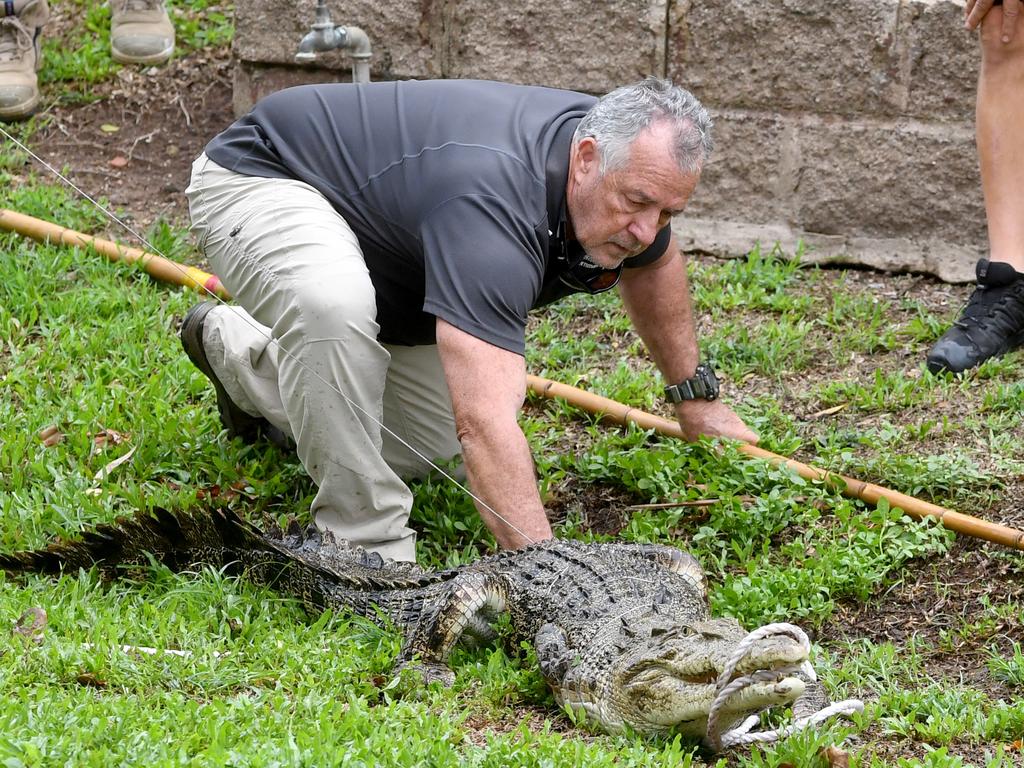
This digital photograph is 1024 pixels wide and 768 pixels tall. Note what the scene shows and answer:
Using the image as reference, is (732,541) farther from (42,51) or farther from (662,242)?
(42,51)

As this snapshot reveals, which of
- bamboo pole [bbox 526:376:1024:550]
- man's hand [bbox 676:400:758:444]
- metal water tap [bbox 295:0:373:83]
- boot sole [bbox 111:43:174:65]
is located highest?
metal water tap [bbox 295:0:373:83]

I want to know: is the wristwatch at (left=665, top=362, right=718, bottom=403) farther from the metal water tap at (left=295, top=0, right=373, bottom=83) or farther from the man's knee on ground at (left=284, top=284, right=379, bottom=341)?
the metal water tap at (left=295, top=0, right=373, bottom=83)

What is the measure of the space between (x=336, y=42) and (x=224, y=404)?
1776 mm

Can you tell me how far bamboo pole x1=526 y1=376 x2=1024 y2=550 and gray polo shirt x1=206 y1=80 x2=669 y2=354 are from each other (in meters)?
0.67

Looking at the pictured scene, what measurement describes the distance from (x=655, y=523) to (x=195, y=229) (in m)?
1.84

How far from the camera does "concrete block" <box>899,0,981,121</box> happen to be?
551 centimetres

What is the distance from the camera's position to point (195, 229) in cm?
437

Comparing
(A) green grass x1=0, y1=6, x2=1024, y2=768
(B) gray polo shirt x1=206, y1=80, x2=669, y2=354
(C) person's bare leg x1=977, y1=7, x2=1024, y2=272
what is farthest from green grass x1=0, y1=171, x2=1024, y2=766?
(B) gray polo shirt x1=206, y1=80, x2=669, y2=354

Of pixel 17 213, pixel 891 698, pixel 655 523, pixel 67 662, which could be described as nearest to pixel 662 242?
pixel 655 523

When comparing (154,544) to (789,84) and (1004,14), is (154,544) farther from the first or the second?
(1004,14)

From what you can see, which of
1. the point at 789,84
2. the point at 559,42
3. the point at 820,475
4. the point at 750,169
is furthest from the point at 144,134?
the point at 820,475

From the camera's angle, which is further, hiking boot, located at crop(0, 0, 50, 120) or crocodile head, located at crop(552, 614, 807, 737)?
hiking boot, located at crop(0, 0, 50, 120)

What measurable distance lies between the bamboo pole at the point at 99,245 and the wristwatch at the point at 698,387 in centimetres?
222

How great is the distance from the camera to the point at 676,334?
14.9 ft
